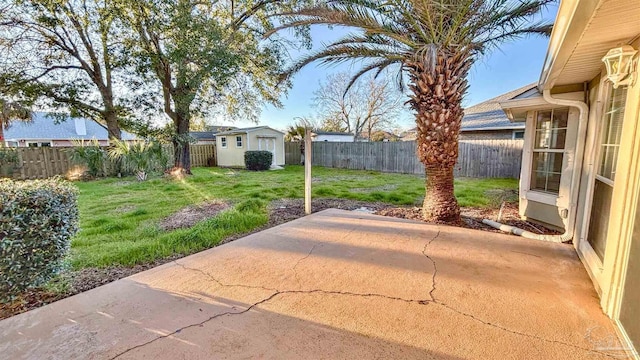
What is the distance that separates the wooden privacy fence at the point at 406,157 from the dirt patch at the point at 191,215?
9.66 meters

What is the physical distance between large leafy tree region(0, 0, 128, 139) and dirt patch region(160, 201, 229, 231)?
7.76m

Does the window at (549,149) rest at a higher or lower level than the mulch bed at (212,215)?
higher

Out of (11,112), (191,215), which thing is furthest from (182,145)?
(191,215)

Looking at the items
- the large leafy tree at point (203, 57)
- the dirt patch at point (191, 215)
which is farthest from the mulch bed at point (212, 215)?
the large leafy tree at point (203, 57)

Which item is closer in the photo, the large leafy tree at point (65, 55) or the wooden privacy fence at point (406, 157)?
the large leafy tree at point (65, 55)

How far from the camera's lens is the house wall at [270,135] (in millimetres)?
16562

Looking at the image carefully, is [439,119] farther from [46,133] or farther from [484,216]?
[46,133]

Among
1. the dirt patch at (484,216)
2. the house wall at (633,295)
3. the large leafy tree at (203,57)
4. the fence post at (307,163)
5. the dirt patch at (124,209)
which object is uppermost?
the large leafy tree at (203,57)

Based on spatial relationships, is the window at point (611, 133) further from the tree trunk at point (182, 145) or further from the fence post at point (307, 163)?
the tree trunk at point (182, 145)

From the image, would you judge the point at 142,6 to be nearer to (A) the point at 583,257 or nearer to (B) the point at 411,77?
→ (B) the point at 411,77

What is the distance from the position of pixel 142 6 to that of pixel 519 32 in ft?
33.9

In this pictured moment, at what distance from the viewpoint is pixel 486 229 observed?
471cm

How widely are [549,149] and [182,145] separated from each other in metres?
12.2

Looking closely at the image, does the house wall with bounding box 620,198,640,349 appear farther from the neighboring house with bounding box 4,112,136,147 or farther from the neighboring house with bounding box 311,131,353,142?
the neighboring house with bounding box 4,112,136,147
